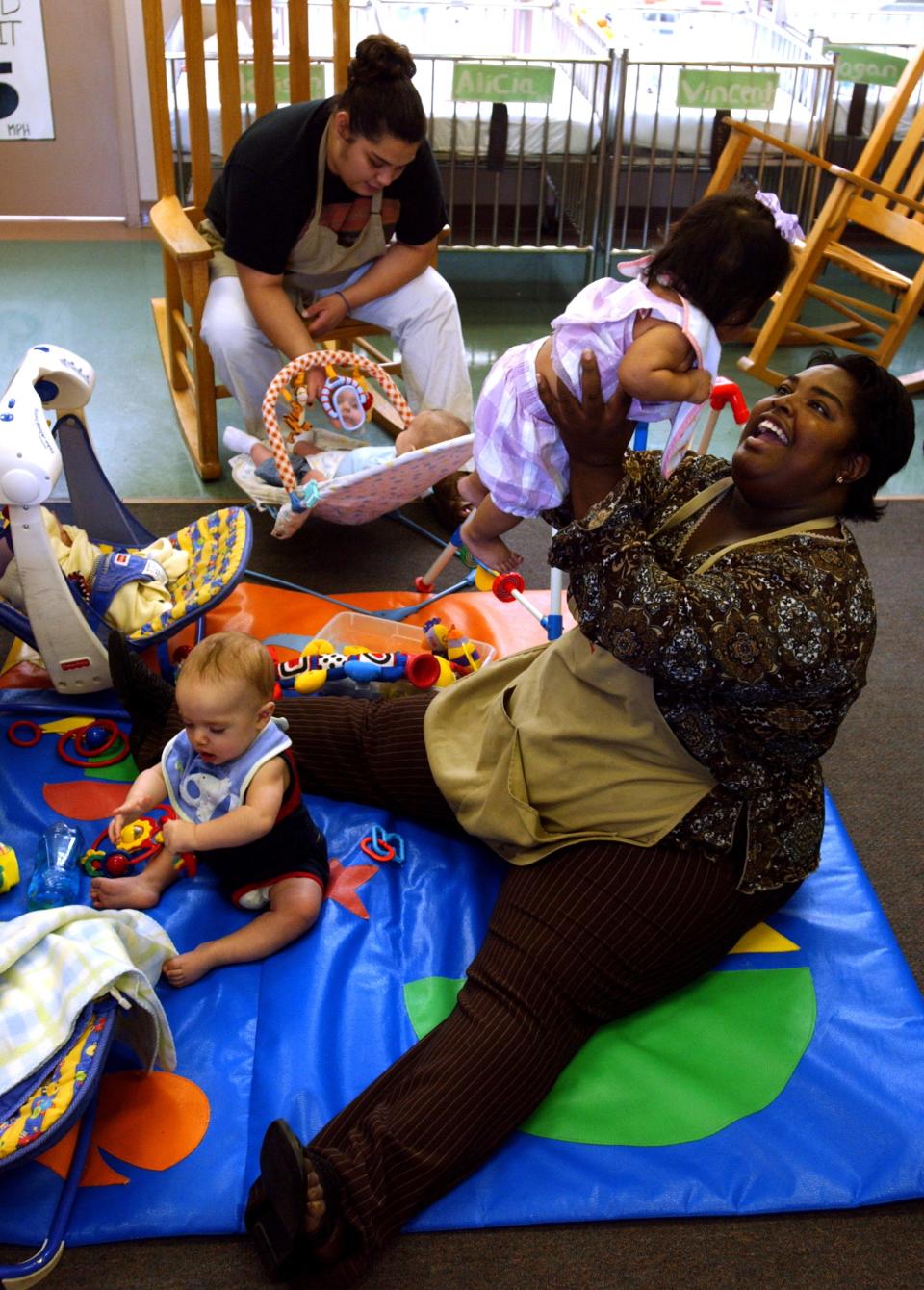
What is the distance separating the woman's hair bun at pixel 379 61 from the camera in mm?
2582

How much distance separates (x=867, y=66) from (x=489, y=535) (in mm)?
3725

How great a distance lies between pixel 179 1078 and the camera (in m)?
1.65

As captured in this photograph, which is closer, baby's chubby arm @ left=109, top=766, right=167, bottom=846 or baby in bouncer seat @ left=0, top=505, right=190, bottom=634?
baby's chubby arm @ left=109, top=766, right=167, bottom=846

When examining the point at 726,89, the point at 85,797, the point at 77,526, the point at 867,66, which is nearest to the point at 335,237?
the point at 77,526

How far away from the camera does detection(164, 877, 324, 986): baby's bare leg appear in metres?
1.76

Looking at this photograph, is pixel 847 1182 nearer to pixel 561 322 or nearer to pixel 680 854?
pixel 680 854

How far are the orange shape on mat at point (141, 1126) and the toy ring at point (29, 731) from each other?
76 cm

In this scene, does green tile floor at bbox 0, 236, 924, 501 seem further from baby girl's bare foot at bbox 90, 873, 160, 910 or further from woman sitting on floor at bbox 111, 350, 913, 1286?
woman sitting on floor at bbox 111, 350, 913, 1286

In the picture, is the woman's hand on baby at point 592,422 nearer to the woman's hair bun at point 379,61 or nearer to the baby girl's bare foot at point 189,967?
the baby girl's bare foot at point 189,967

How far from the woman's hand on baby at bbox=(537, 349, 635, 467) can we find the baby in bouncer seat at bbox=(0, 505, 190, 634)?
103 centimetres

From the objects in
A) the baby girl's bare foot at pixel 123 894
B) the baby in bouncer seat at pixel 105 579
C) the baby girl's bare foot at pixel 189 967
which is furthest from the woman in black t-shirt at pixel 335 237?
the baby girl's bare foot at pixel 189 967

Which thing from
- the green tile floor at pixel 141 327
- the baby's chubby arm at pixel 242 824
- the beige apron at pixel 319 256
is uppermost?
the beige apron at pixel 319 256

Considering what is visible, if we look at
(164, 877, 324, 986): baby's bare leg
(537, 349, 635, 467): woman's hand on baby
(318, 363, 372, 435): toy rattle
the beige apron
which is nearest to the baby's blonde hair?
(164, 877, 324, 986): baby's bare leg

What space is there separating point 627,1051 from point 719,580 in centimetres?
68
